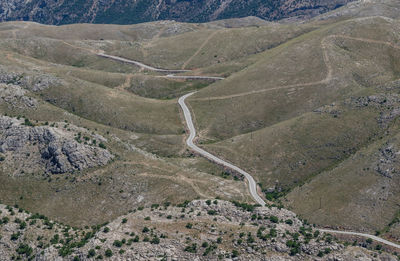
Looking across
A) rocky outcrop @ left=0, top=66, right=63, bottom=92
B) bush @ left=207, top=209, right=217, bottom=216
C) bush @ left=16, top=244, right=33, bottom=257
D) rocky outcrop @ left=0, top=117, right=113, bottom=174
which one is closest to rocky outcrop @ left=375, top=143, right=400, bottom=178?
bush @ left=207, top=209, right=217, bottom=216

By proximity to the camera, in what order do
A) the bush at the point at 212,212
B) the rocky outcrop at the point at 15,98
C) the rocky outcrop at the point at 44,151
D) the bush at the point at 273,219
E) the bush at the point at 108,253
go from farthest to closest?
1. the rocky outcrop at the point at 15,98
2. the rocky outcrop at the point at 44,151
3. the bush at the point at 212,212
4. the bush at the point at 273,219
5. the bush at the point at 108,253

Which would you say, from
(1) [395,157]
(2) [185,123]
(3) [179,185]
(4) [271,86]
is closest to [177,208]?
(3) [179,185]

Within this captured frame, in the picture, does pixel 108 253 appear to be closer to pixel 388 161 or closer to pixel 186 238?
pixel 186 238

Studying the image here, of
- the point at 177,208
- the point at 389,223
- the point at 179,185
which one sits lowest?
the point at 389,223

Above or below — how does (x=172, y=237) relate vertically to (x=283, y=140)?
above

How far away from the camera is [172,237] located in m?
76.1

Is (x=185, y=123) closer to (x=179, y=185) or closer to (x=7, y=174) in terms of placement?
(x=179, y=185)

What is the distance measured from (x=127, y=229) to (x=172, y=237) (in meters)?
9.30

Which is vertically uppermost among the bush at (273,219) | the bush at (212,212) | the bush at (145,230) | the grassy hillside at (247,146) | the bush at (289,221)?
the bush at (273,219)

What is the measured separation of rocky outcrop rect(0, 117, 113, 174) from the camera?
118 m

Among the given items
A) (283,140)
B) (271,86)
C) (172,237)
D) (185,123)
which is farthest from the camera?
(271,86)

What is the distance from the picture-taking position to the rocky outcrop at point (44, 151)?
118500mm

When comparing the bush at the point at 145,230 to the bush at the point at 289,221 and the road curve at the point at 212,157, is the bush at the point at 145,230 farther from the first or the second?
the road curve at the point at 212,157

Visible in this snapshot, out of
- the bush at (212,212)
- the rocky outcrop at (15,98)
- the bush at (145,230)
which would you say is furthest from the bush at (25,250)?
the rocky outcrop at (15,98)
